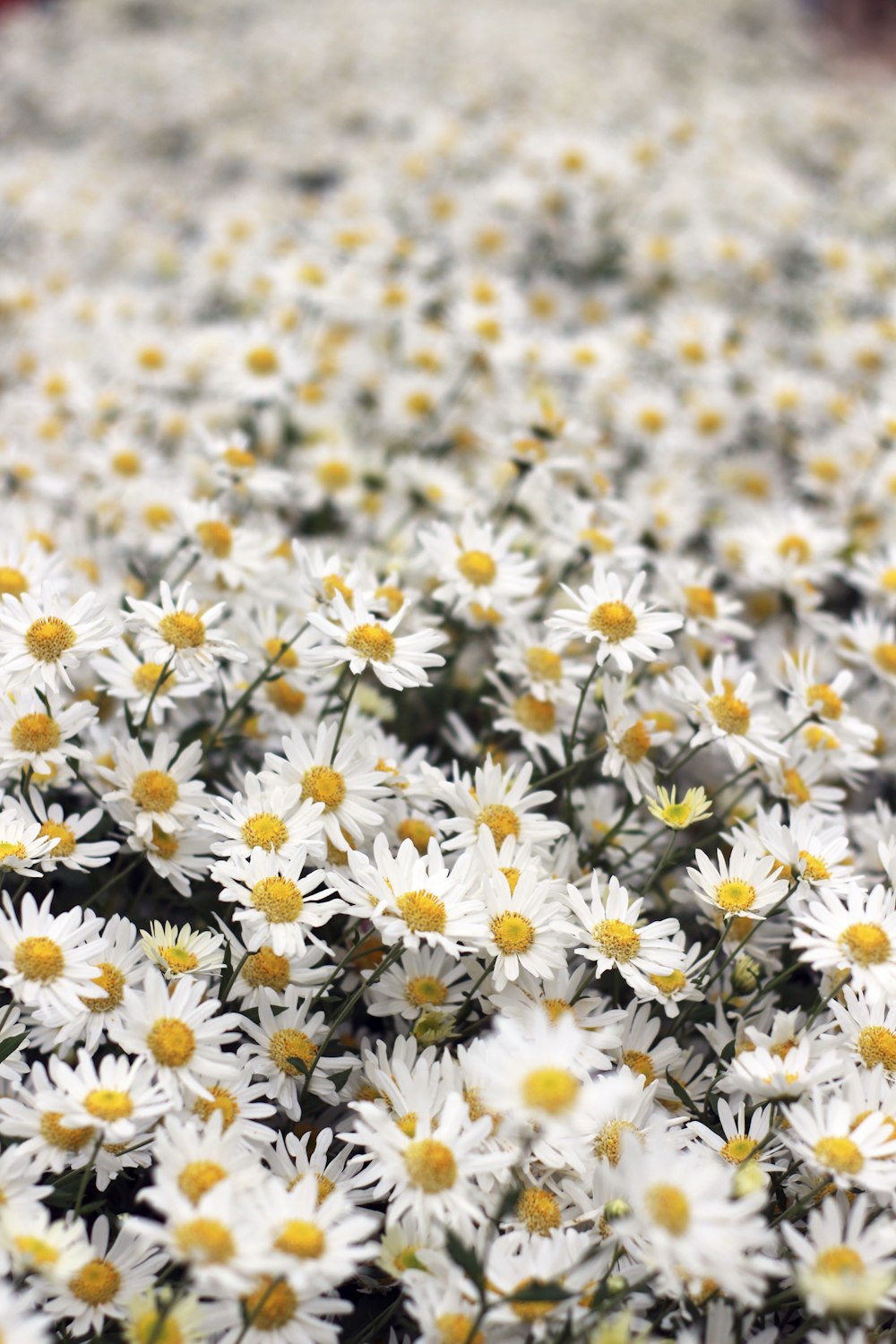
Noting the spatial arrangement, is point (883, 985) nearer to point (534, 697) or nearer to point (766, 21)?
point (534, 697)

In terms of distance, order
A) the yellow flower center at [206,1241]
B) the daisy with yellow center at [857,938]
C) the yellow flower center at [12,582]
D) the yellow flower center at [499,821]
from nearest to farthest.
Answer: the yellow flower center at [206,1241]
the daisy with yellow center at [857,938]
the yellow flower center at [499,821]
the yellow flower center at [12,582]

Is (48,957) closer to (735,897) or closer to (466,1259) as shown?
(466,1259)

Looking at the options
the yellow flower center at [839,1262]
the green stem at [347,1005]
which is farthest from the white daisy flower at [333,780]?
the yellow flower center at [839,1262]

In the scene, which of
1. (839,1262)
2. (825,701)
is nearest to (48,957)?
(839,1262)

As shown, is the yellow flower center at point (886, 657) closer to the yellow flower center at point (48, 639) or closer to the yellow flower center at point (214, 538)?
the yellow flower center at point (214, 538)

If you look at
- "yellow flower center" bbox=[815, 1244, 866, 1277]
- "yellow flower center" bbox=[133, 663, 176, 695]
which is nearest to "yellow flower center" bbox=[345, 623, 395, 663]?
"yellow flower center" bbox=[133, 663, 176, 695]

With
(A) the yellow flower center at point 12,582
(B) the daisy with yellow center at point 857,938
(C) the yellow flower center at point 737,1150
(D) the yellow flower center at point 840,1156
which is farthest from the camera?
(A) the yellow flower center at point 12,582
